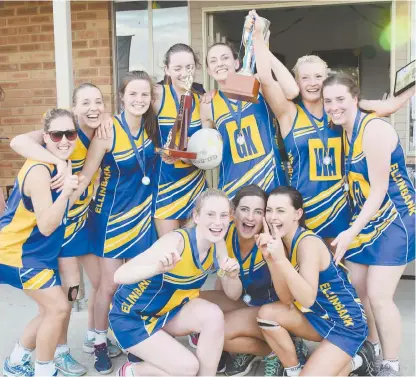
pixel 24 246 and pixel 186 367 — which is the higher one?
pixel 24 246

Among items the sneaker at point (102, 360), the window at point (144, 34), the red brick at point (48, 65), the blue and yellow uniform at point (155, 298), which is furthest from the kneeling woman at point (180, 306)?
the red brick at point (48, 65)

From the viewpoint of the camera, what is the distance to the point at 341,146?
3.21 meters

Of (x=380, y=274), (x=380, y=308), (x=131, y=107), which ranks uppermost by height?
(x=131, y=107)

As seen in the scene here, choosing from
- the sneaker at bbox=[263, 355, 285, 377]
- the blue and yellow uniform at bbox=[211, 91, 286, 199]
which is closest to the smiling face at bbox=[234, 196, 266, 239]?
the blue and yellow uniform at bbox=[211, 91, 286, 199]

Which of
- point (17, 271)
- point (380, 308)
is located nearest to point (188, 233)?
point (17, 271)

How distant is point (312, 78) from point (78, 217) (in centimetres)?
172

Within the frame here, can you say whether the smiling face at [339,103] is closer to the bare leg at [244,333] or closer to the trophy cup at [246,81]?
the trophy cup at [246,81]

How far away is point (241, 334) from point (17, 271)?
4.51 ft

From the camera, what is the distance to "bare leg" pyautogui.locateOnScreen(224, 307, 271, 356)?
3162 mm

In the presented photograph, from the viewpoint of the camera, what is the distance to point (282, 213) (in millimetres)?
2893

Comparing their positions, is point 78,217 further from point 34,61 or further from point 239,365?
point 34,61

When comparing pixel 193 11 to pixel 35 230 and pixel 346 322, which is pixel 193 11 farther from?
pixel 346 322

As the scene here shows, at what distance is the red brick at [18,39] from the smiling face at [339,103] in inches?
171

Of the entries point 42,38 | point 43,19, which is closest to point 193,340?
point 42,38
